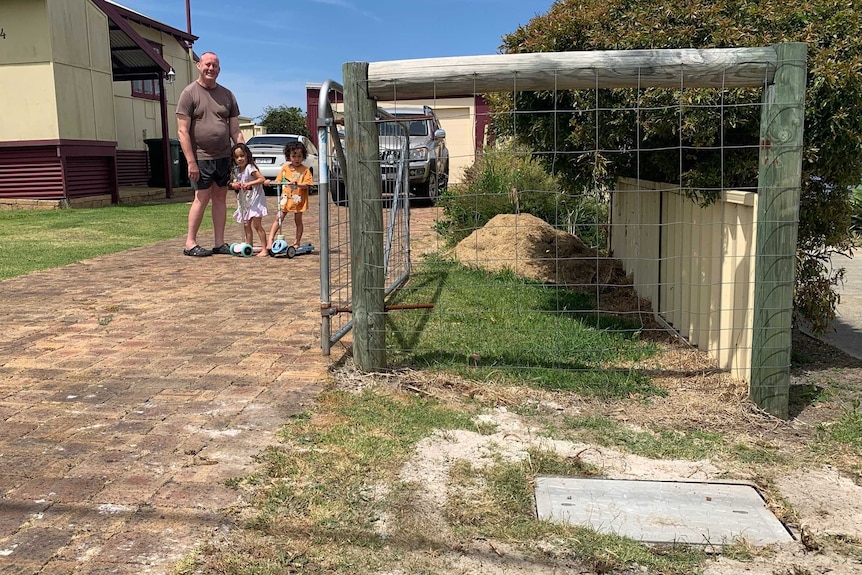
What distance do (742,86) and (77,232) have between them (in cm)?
1054

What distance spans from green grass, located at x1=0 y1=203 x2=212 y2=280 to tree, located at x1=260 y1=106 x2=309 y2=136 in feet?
87.2

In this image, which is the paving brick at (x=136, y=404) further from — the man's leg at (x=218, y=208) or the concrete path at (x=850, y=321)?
the concrete path at (x=850, y=321)

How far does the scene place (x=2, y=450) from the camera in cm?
343

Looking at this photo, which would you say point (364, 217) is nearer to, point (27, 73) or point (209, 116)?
point (209, 116)

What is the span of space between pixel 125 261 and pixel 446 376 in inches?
225

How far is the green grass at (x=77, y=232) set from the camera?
896 centimetres

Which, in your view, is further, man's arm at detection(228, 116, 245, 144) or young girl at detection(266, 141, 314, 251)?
young girl at detection(266, 141, 314, 251)

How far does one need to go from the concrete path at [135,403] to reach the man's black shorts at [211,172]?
151 centimetres

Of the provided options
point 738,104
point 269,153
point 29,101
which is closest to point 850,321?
point 738,104

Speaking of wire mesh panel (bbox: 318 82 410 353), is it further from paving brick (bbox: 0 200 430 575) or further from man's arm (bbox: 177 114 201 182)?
man's arm (bbox: 177 114 201 182)

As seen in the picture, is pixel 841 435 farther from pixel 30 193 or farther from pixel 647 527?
pixel 30 193

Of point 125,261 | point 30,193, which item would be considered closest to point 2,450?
point 125,261

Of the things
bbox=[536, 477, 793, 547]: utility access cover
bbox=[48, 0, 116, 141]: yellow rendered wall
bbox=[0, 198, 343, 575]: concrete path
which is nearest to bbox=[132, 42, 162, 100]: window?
bbox=[48, 0, 116, 141]: yellow rendered wall

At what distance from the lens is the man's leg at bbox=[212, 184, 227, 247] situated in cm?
891
